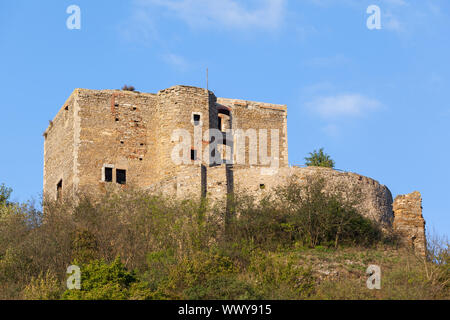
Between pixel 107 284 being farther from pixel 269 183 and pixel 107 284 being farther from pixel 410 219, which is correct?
pixel 410 219

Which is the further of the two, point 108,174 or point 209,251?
point 108,174

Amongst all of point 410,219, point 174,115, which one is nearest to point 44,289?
point 174,115

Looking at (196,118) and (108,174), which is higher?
(196,118)

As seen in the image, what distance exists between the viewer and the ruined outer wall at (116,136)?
40.0 m

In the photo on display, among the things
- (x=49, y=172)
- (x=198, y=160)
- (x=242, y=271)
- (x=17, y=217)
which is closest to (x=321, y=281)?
(x=242, y=271)

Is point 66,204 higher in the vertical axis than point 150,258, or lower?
higher

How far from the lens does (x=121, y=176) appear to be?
40438 mm

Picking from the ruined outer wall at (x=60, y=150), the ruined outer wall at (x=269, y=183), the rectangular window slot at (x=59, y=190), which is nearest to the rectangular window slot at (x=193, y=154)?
the ruined outer wall at (x=269, y=183)

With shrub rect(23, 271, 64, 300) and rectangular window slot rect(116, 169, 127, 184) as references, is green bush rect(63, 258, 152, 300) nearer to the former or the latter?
shrub rect(23, 271, 64, 300)

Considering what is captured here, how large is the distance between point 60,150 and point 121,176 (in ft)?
13.9

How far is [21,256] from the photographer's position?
3200 centimetres

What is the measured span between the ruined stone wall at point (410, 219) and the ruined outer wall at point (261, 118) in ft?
24.8

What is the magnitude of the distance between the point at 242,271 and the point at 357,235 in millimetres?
7190
